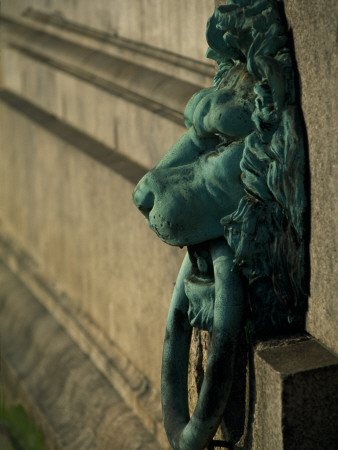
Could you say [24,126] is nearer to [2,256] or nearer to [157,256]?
[2,256]

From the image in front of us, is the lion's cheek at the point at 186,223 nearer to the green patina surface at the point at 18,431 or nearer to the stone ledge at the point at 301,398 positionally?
the stone ledge at the point at 301,398

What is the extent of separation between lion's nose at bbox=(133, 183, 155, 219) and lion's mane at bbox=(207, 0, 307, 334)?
8.7 inches

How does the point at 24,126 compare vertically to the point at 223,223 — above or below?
below

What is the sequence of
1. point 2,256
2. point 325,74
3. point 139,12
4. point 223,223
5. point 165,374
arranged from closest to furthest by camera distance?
1. point 325,74
2. point 223,223
3. point 165,374
4. point 139,12
5. point 2,256

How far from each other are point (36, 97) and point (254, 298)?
3.39m

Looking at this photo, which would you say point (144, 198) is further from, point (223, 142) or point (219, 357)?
point (219, 357)

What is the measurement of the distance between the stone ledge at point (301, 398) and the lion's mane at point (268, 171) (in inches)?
5.9

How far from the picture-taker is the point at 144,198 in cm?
226

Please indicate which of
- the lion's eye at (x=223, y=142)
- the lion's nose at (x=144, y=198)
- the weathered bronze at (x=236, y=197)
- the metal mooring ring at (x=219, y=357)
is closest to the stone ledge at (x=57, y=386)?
the metal mooring ring at (x=219, y=357)

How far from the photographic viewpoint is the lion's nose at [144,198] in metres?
2.25

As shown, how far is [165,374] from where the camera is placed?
2430 mm

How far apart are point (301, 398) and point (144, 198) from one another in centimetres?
63

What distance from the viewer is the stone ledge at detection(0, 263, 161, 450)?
3.69m

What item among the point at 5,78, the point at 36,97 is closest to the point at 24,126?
the point at 36,97
